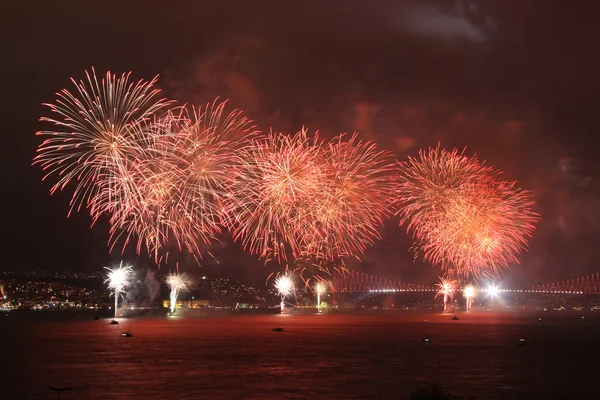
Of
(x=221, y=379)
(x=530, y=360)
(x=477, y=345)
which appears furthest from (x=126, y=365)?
(x=477, y=345)

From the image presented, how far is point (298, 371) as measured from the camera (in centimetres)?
4019

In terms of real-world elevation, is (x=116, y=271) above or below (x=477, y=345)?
above

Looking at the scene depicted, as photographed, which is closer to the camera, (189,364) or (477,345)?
(189,364)

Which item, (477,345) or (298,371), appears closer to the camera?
(298,371)

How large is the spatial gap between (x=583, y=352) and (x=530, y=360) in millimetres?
11085

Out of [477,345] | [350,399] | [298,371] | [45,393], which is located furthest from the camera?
[477,345]

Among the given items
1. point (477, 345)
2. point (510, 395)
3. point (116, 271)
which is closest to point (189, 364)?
point (510, 395)

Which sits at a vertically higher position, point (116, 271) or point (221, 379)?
point (116, 271)

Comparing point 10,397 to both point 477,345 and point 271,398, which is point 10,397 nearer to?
point 271,398

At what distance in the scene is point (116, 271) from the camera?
118 metres

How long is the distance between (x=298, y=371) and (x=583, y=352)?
28.4 m

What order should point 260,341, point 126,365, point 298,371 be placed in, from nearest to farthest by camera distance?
point 298,371, point 126,365, point 260,341

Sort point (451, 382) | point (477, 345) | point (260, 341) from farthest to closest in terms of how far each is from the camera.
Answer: point (260, 341) < point (477, 345) < point (451, 382)

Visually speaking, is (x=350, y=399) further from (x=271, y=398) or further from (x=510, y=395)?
(x=510, y=395)
